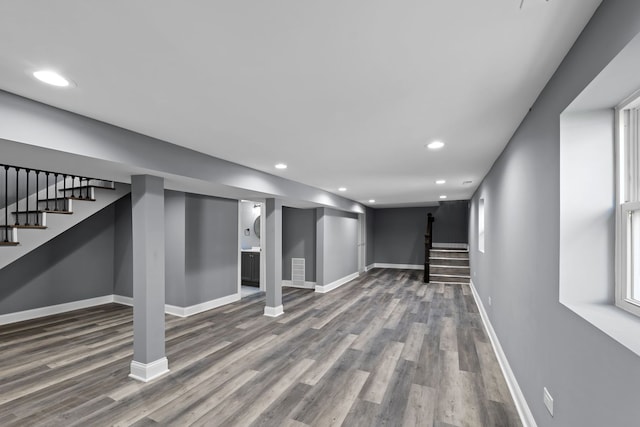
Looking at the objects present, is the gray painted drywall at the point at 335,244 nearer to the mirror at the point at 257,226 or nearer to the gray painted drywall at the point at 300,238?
the gray painted drywall at the point at 300,238

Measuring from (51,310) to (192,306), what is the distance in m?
2.28

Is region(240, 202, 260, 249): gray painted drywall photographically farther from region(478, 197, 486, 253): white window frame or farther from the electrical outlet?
the electrical outlet

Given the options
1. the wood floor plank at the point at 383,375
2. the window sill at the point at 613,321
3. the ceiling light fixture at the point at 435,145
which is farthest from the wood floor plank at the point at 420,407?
the ceiling light fixture at the point at 435,145

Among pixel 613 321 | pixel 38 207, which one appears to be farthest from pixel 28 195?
pixel 613 321

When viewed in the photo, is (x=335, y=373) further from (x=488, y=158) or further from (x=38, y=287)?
(x=38, y=287)

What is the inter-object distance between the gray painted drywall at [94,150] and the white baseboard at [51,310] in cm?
332

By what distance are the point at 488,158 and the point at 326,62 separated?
276 centimetres

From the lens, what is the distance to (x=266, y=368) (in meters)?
3.02

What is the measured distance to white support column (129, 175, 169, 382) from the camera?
281 cm

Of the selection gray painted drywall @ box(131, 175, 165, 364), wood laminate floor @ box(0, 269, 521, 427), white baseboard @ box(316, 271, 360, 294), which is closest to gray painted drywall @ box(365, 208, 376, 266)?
white baseboard @ box(316, 271, 360, 294)

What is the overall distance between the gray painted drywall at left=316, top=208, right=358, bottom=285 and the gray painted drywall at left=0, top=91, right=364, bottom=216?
129 inches

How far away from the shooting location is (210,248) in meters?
5.20

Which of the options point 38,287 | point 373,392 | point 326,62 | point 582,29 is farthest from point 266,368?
point 38,287

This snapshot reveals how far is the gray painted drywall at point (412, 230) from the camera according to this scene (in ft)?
33.1
